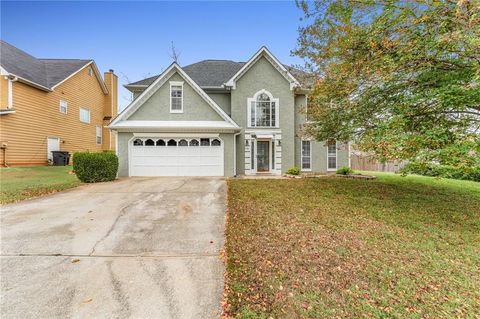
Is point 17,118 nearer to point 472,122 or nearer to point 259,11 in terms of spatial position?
point 259,11

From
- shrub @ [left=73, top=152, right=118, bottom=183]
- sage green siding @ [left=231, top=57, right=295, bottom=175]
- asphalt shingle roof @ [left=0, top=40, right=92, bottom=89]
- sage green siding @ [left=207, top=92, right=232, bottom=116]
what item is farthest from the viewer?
sage green siding @ [left=207, top=92, right=232, bottom=116]

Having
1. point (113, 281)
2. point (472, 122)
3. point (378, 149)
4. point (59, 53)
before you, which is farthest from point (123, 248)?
point (59, 53)

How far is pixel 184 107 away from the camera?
13.1m

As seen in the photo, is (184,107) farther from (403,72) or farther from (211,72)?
(403,72)

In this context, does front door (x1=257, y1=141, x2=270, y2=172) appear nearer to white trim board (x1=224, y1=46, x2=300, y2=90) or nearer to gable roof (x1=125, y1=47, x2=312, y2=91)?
white trim board (x1=224, y1=46, x2=300, y2=90)

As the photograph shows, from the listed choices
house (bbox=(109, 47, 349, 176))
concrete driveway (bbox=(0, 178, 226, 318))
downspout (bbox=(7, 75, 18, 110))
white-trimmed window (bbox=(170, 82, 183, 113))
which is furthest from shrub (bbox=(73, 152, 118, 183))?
downspout (bbox=(7, 75, 18, 110))

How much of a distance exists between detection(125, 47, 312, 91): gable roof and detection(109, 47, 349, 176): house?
0.08 metres

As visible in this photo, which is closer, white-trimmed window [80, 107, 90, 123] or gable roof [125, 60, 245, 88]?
gable roof [125, 60, 245, 88]

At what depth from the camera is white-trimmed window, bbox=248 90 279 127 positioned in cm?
1447

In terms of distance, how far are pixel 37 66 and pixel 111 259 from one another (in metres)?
22.2

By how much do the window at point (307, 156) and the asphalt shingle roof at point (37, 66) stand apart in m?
19.4

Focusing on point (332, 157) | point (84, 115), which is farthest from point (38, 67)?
point (332, 157)

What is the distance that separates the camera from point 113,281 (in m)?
3.25

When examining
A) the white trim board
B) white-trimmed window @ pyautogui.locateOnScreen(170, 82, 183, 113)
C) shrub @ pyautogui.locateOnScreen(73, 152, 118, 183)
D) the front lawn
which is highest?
the white trim board
